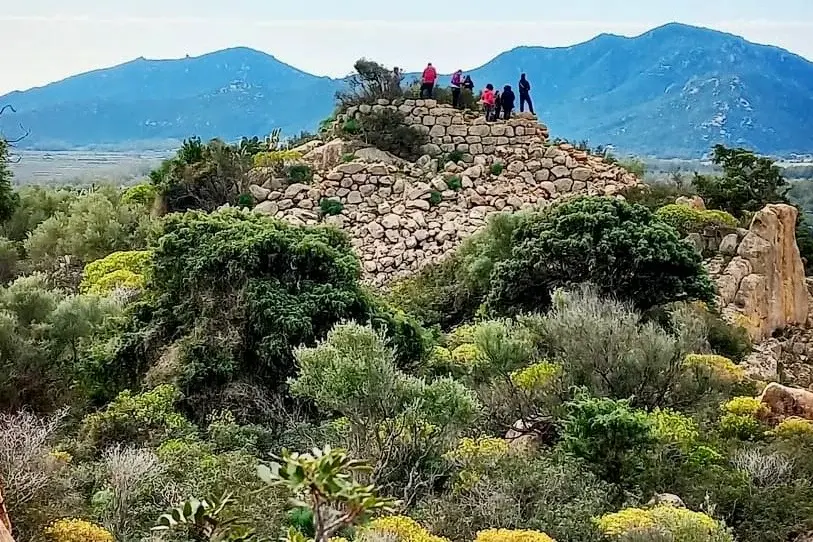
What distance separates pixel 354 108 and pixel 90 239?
281 inches

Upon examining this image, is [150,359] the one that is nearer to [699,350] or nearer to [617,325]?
[617,325]

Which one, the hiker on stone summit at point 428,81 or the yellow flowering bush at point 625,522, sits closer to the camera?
the yellow flowering bush at point 625,522

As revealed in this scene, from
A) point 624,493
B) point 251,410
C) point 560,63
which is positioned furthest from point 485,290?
point 560,63

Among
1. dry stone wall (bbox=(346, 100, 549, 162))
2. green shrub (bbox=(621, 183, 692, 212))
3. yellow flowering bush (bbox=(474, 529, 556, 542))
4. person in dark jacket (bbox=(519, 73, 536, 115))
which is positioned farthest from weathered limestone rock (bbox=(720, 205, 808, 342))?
yellow flowering bush (bbox=(474, 529, 556, 542))

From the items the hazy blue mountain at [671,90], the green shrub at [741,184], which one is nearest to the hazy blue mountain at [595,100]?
the hazy blue mountain at [671,90]

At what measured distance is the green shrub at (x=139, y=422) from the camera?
397 inches

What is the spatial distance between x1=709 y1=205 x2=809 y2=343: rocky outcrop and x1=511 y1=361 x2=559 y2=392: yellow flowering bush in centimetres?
660

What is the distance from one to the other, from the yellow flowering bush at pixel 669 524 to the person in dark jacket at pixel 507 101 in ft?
55.7

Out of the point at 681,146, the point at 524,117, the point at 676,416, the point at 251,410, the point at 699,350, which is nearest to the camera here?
the point at 676,416

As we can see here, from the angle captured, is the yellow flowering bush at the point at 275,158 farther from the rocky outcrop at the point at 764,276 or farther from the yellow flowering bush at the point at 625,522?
the yellow flowering bush at the point at 625,522

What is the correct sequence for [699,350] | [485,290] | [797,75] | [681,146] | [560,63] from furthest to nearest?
[560,63] → [797,75] → [681,146] → [485,290] → [699,350]

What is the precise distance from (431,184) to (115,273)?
300 inches

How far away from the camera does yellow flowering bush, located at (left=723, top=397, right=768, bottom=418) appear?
1004cm

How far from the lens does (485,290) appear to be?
1594 centimetres
